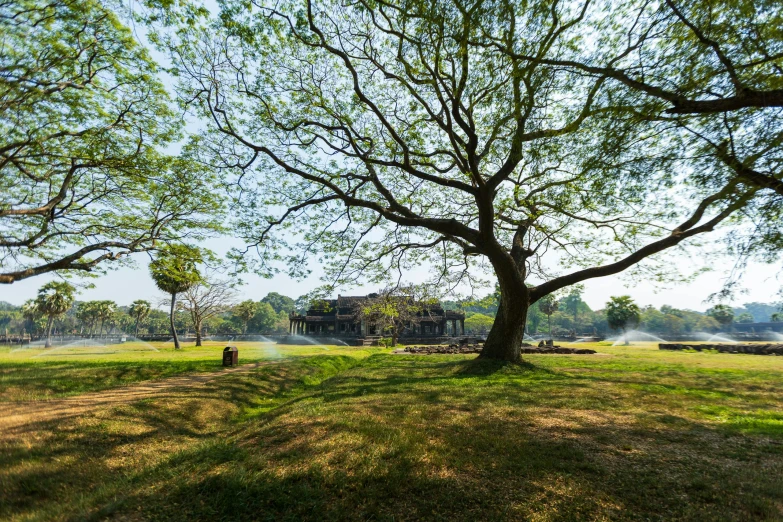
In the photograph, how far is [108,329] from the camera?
10412 centimetres

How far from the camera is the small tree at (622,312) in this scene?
5141 cm

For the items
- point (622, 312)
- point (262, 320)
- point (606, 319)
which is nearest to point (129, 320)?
point (262, 320)

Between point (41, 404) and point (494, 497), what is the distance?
10799 mm

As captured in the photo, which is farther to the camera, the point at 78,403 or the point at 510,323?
the point at 510,323

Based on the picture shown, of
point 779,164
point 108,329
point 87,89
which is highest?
point 87,89

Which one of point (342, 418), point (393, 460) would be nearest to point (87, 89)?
point (342, 418)

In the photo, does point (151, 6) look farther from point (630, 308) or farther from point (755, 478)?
point (630, 308)

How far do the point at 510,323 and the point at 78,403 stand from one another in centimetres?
1361

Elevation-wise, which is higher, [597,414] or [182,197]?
[182,197]

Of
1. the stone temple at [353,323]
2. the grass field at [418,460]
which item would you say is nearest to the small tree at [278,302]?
the stone temple at [353,323]

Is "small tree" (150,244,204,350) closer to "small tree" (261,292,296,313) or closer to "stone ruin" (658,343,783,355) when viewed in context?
"stone ruin" (658,343,783,355)

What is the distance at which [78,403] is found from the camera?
8.34m

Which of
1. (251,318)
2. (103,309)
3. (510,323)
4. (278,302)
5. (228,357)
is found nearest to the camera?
(510,323)

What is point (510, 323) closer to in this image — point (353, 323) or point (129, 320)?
point (353, 323)
